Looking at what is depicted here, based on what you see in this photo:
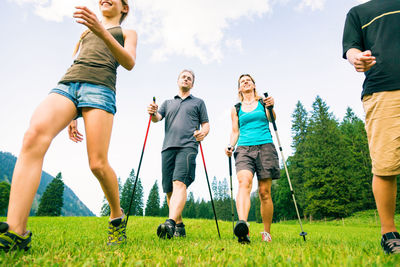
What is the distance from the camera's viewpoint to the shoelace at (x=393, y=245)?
96.8 inches

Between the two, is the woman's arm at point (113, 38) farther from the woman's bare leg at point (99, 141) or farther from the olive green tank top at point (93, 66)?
the woman's bare leg at point (99, 141)

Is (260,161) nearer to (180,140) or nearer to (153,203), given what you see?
(180,140)

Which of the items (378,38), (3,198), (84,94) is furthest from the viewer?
(3,198)

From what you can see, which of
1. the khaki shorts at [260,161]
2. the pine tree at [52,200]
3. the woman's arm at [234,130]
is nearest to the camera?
the khaki shorts at [260,161]

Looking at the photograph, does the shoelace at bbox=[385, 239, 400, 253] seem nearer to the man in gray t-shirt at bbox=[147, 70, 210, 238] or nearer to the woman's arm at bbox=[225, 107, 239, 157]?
the man in gray t-shirt at bbox=[147, 70, 210, 238]

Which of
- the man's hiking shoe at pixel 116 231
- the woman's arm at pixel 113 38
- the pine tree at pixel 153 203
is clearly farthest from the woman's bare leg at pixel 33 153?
the pine tree at pixel 153 203

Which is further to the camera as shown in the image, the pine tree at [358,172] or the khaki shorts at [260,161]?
the pine tree at [358,172]

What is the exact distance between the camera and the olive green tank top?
9.34 feet

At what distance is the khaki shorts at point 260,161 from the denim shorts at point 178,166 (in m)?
0.91

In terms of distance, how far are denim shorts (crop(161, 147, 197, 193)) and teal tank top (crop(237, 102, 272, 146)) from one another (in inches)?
40.8

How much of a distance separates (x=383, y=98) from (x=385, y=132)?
0.38m

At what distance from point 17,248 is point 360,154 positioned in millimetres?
55183

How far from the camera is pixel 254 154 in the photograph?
4.74m

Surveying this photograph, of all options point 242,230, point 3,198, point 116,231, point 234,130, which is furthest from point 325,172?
point 3,198
